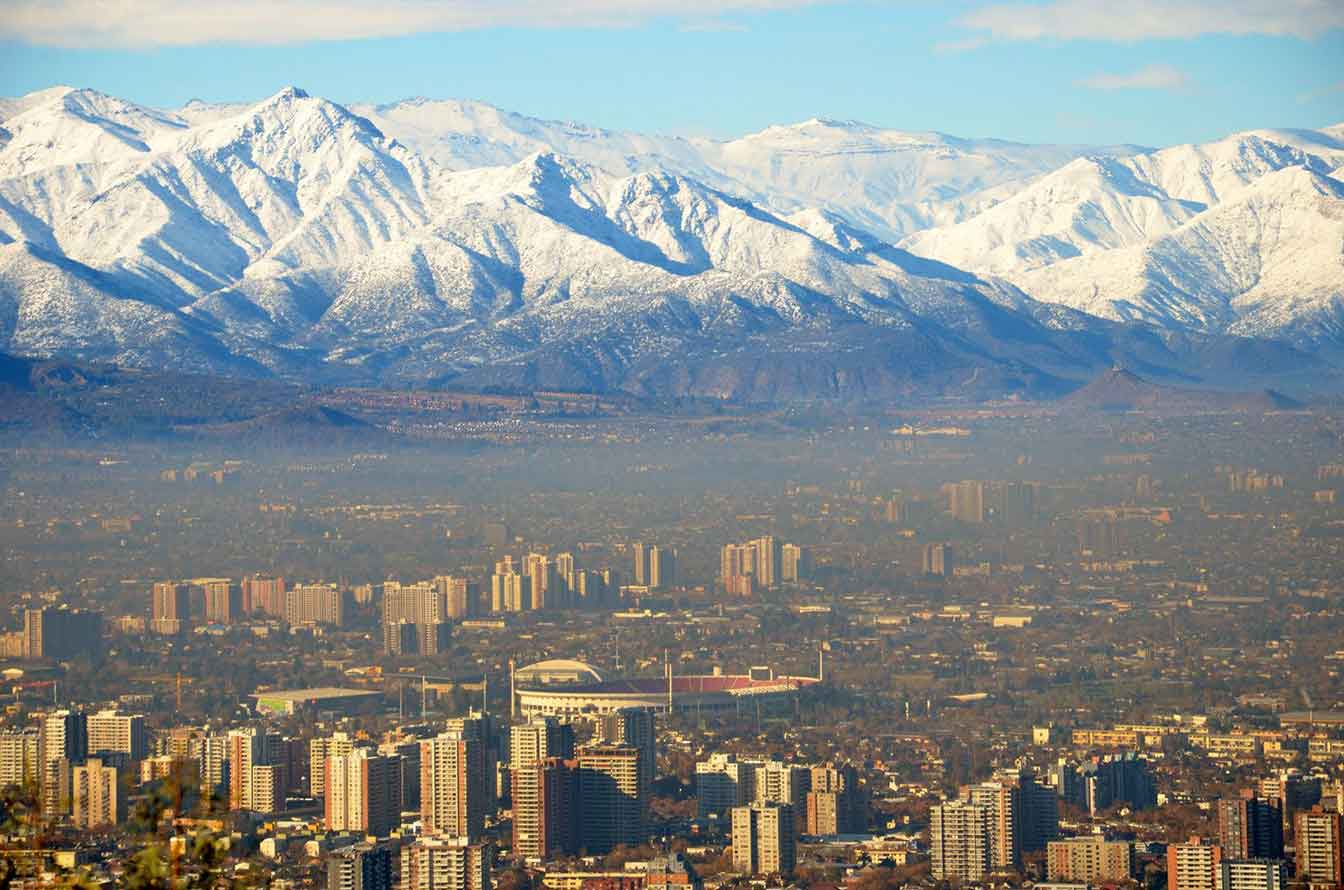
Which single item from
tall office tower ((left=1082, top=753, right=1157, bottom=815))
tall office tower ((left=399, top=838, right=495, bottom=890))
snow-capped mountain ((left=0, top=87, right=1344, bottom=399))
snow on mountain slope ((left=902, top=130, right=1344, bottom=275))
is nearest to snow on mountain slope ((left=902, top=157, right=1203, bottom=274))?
snow on mountain slope ((left=902, top=130, right=1344, bottom=275))

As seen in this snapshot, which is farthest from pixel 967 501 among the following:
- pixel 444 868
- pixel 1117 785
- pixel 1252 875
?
pixel 1252 875

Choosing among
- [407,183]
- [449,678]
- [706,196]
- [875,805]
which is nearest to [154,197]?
[407,183]

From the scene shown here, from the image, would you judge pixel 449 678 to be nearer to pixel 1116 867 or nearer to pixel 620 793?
pixel 620 793

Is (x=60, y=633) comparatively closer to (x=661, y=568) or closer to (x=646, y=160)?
(x=661, y=568)

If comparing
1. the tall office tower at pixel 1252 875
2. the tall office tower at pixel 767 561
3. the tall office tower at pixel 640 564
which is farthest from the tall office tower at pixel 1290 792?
the tall office tower at pixel 640 564

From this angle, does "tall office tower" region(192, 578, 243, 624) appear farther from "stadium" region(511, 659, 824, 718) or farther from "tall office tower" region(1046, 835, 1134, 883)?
"tall office tower" region(1046, 835, 1134, 883)

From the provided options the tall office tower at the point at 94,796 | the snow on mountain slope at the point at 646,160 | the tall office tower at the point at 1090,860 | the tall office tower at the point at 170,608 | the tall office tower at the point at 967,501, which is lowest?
the tall office tower at the point at 1090,860

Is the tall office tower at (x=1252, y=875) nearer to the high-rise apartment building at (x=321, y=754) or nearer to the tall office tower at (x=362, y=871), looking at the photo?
the tall office tower at (x=362, y=871)
